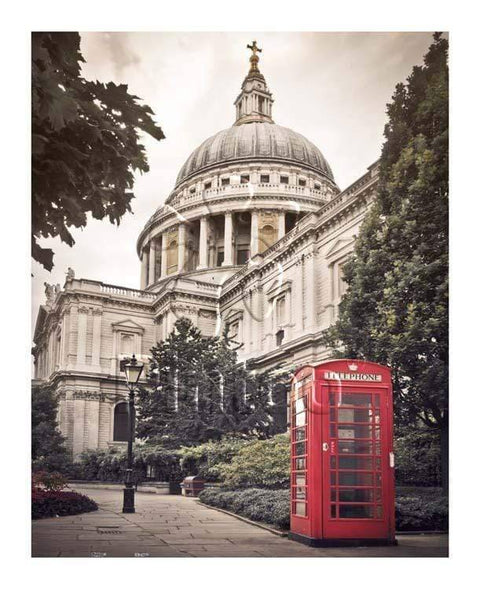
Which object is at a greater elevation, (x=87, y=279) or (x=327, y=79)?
(x=327, y=79)

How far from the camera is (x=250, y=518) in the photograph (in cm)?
1029

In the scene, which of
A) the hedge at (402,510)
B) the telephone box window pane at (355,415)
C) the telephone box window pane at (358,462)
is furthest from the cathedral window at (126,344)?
the telephone box window pane at (358,462)

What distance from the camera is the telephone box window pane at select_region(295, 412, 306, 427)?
344 inches

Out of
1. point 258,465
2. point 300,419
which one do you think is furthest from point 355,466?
point 258,465

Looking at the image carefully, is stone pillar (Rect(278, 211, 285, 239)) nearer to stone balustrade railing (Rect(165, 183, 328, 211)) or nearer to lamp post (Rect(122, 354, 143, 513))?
stone balustrade railing (Rect(165, 183, 328, 211))

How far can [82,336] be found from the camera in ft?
38.1

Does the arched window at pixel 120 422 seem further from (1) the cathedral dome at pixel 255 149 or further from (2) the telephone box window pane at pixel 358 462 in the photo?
(2) the telephone box window pane at pixel 358 462

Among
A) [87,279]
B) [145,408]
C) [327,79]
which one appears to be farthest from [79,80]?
[145,408]

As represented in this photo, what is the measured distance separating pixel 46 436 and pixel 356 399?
462 cm

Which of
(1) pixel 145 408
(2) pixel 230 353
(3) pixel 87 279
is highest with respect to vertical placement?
(3) pixel 87 279

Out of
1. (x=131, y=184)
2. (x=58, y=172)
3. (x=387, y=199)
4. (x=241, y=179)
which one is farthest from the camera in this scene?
(x=241, y=179)

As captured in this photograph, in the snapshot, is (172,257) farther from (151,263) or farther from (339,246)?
(339,246)

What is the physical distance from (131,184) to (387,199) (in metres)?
4.92

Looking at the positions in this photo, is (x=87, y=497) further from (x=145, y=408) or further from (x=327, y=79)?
(x=327, y=79)
